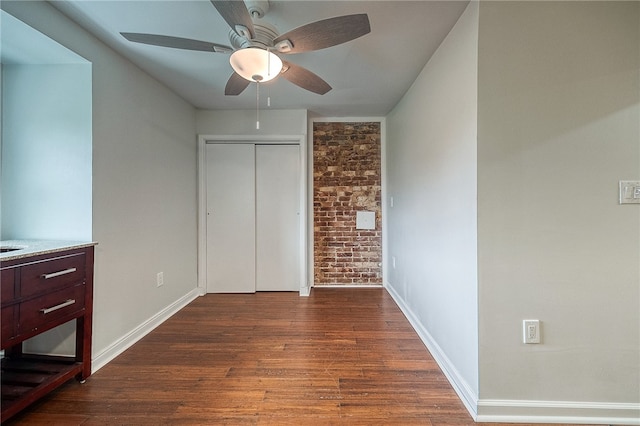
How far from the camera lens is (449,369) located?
1.69 meters

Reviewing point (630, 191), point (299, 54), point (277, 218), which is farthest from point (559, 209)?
point (277, 218)

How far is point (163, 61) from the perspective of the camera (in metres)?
2.08

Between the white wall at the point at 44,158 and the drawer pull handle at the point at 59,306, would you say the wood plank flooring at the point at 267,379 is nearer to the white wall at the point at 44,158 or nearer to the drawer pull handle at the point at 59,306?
the drawer pull handle at the point at 59,306

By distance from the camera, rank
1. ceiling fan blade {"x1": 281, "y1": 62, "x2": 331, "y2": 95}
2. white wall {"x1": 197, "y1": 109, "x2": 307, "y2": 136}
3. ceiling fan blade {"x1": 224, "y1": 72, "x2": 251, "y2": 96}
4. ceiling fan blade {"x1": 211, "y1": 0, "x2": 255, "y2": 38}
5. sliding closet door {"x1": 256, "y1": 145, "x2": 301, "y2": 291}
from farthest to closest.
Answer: sliding closet door {"x1": 256, "y1": 145, "x2": 301, "y2": 291} < white wall {"x1": 197, "y1": 109, "x2": 307, "y2": 136} < ceiling fan blade {"x1": 224, "y1": 72, "x2": 251, "y2": 96} < ceiling fan blade {"x1": 281, "y1": 62, "x2": 331, "y2": 95} < ceiling fan blade {"x1": 211, "y1": 0, "x2": 255, "y2": 38}

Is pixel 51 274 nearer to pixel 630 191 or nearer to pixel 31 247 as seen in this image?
pixel 31 247

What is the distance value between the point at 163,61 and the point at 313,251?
250cm

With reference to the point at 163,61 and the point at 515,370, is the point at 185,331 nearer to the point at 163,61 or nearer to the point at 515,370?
the point at 163,61

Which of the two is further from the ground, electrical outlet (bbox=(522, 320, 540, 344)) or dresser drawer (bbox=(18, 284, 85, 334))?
dresser drawer (bbox=(18, 284, 85, 334))

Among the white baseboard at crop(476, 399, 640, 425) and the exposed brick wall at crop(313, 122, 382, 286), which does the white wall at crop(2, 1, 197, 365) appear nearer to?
the exposed brick wall at crop(313, 122, 382, 286)

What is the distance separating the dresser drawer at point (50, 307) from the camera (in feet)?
4.28

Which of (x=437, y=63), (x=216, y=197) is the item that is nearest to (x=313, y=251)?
(x=216, y=197)

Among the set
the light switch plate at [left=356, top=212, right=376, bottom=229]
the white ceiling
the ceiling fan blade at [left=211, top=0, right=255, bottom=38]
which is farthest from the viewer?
the light switch plate at [left=356, top=212, right=376, bottom=229]

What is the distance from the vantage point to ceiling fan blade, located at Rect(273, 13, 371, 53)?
3.92 feet

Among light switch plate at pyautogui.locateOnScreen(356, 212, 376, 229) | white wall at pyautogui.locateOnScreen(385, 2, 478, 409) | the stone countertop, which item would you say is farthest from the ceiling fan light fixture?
light switch plate at pyautogui.locateOnScreen(356, 212, 376, 229)
